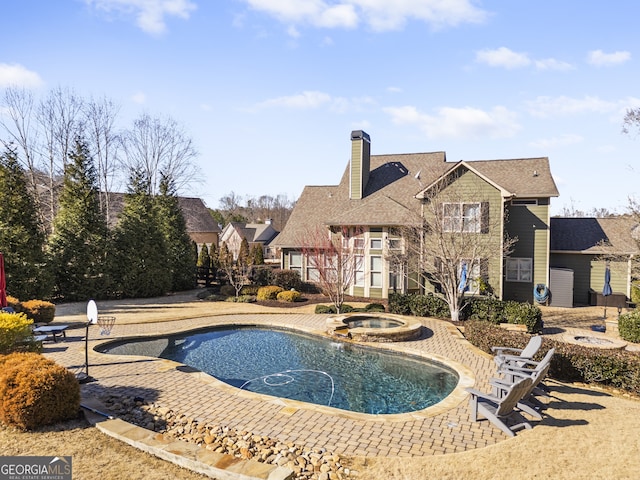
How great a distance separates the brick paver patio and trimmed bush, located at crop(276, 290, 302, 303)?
11001 mm

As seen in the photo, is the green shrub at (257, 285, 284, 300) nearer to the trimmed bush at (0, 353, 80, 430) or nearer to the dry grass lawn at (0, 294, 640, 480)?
the trimmed bush at (0, 353, 80, 430)

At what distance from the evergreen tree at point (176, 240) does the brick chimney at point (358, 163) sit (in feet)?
40.6

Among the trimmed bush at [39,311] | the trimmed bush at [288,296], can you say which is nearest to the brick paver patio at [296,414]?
the trimmed bush at [39,311]

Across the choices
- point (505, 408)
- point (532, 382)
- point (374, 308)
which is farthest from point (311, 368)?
point (374, 308)

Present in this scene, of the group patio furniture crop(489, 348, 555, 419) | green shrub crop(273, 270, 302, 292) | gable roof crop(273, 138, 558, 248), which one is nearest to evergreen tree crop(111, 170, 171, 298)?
green shrub crop(273, 270, 302, 292)

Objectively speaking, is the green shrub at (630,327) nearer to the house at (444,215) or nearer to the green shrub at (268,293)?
the house at (444,215)

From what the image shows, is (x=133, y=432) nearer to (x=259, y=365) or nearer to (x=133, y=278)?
(x=259, y=365)

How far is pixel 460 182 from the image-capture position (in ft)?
66.9

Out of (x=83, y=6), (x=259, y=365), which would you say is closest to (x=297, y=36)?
(x=83, y=6)

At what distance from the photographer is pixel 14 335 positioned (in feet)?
28.6

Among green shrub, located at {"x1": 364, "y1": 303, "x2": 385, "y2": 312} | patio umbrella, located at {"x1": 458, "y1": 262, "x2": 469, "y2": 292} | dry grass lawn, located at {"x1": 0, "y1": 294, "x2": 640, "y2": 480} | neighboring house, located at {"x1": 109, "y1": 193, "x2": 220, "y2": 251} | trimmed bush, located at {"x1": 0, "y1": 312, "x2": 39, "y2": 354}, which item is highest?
neighboring house, located at {"x1": 109, "y1": 193, "x2": 220, "y2": 251}

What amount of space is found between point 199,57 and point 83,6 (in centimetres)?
352

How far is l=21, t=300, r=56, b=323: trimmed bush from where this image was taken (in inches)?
580

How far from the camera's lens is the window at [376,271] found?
2225cm
